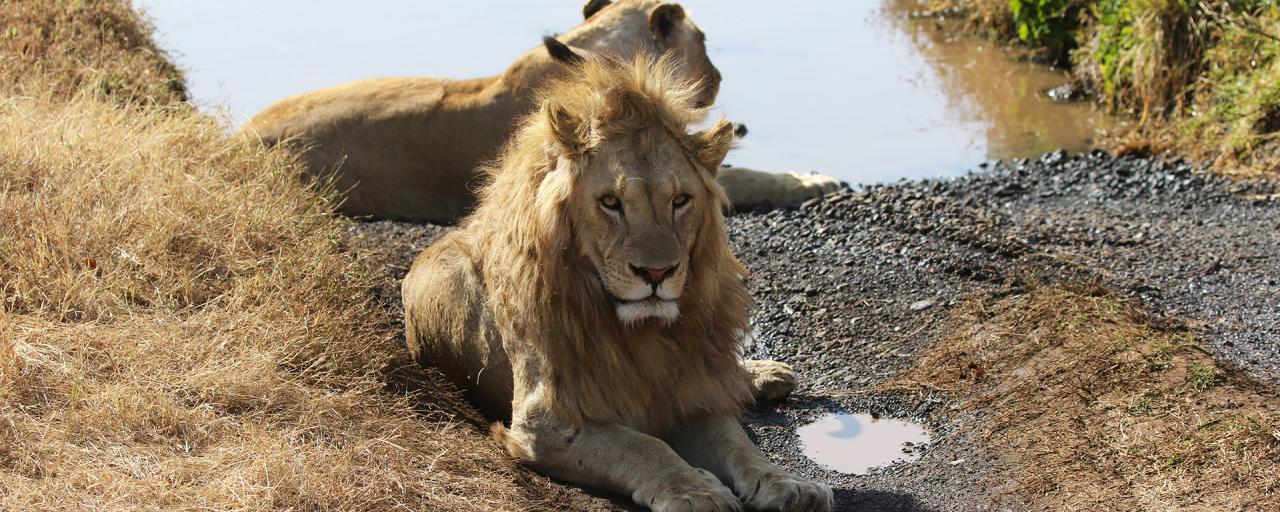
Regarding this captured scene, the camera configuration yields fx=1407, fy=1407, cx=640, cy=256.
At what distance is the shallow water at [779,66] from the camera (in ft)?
36.1

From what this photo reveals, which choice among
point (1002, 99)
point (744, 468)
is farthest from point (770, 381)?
point (1002, 99)

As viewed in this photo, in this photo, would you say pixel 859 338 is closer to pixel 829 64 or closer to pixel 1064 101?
pixel 1064 101

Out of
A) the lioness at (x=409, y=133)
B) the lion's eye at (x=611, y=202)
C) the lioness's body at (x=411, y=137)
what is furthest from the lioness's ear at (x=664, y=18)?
the lion's eye at (x=611, y=202)

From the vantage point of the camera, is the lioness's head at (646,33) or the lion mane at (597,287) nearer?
the lion mane at (597,287)

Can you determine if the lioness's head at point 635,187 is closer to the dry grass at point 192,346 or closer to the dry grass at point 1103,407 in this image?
the dry grass at point 192,346

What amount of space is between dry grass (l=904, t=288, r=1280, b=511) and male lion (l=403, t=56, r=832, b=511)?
98cm

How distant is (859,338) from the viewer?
660cm

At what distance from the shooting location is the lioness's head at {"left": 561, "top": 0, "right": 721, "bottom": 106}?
9.26 m

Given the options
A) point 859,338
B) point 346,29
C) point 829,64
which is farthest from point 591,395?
point 346,29

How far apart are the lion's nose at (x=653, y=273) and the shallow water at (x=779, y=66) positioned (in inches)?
210

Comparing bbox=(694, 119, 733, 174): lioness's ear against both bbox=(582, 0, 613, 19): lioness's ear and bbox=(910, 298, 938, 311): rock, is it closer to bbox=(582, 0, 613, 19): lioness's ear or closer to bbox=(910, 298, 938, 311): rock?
bbox=(910, 298, 938, 311): rock

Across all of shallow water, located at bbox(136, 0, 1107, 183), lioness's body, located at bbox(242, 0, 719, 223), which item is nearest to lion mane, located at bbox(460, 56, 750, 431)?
lioness's body, located at bbox(242, 0, 719, 223)

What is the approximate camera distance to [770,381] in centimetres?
578

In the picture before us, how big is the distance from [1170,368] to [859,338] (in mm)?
1516
